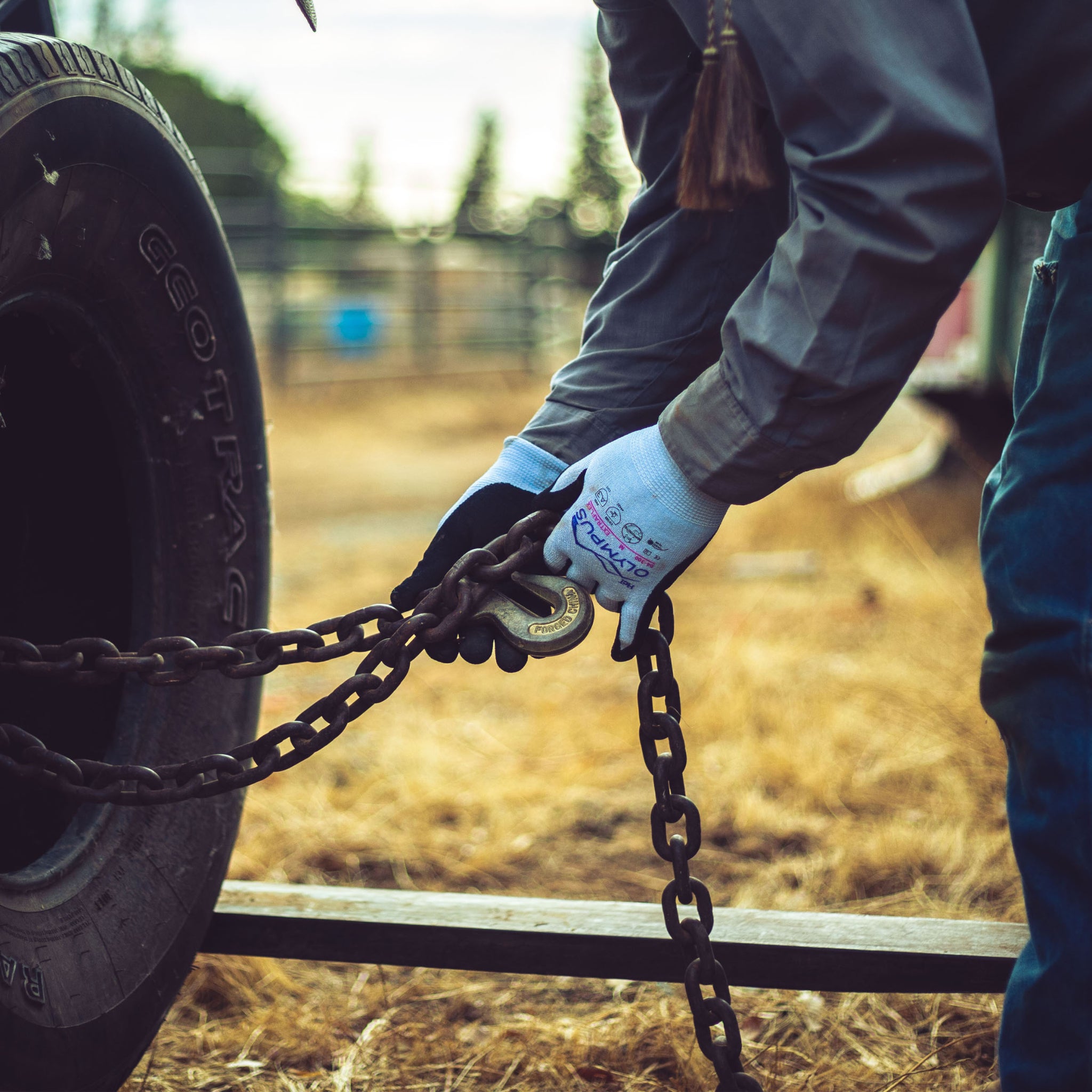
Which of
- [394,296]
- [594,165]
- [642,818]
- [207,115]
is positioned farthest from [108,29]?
[642,818]

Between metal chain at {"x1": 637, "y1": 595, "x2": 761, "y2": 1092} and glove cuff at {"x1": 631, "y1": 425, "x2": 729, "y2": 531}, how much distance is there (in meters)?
0.13

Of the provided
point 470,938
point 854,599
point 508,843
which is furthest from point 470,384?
point 470,938

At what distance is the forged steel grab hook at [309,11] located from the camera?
133 centimetres

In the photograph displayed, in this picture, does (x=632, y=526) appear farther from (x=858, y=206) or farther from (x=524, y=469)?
(x=858, y=206)

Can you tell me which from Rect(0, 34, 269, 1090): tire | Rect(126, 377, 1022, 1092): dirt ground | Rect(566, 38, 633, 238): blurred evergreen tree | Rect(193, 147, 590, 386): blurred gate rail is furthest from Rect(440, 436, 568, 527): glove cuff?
Rect(566, 38, 633, 238): blurred evergreen tree

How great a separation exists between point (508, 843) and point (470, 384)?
432 inches

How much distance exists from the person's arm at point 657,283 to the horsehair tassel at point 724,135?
0.73 ft

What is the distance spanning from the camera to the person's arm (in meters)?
1.40

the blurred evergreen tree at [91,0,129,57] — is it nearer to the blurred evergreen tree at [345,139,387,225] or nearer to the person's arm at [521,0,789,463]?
the blurred evergreen tree at [345,139,387,225]

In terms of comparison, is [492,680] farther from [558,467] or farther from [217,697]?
[558,467]

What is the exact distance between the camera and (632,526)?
118 cm

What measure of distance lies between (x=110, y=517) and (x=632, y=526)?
2.74ft

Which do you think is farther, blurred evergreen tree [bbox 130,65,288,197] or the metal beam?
blurred evergreen tree [bbox 130,65,288,197]

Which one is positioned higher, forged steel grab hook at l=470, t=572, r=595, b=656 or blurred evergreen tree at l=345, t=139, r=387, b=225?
blurred evergreen tree at l=345, t=139, r=387, b=225
